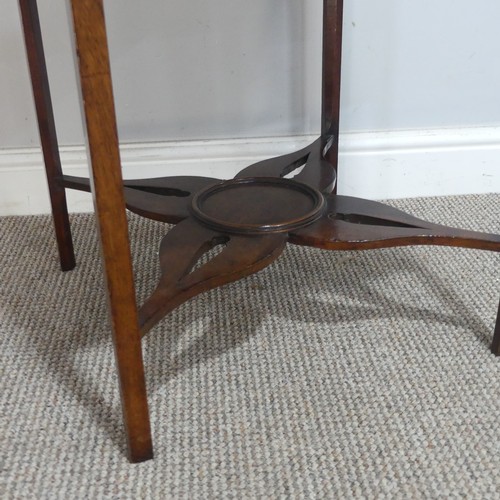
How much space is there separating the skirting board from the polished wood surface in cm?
16

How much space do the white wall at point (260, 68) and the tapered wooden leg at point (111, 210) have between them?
1.89 feet

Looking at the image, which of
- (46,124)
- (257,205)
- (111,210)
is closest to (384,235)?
(257,205)

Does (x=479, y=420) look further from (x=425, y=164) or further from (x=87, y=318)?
(x=425, y=164)

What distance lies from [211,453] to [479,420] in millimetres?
262

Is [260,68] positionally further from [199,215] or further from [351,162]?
[199,215]

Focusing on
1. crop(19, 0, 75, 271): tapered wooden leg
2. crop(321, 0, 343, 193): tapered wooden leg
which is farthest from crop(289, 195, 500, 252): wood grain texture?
crop(19, 0, 75, 271): tapered wooden leg

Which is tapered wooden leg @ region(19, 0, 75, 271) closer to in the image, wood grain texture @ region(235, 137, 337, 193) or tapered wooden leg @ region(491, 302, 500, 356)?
wood grain texture @ region(235, 137, 337, 193)

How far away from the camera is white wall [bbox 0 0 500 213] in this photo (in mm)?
1030

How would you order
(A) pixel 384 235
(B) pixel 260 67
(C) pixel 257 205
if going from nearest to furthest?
(A) pixel 384 235 → (C) pixel 257 205 → (B) pixel 260 67

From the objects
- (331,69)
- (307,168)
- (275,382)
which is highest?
(331,69)

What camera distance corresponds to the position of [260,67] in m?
1.07

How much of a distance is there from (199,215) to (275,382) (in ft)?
0.66

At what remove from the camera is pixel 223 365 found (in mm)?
762

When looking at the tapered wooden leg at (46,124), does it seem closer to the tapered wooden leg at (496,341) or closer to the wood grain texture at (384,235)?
the wood grain texture at (384,235)
